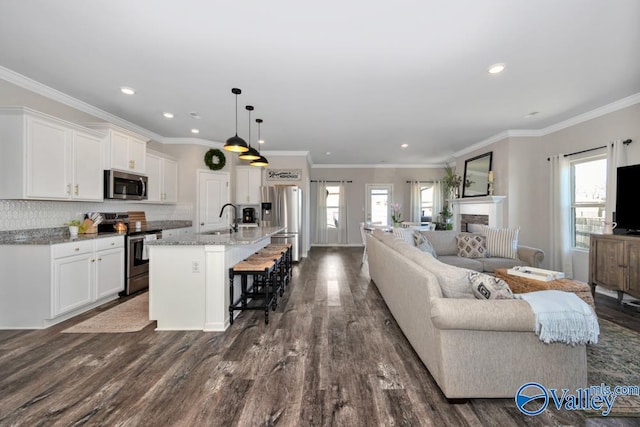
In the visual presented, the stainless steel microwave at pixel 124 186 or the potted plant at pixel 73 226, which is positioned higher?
the stainless steel microwave at pixel 124 186

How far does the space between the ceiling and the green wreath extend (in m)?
1.40

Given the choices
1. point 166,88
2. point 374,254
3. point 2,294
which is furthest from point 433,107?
point 2,294

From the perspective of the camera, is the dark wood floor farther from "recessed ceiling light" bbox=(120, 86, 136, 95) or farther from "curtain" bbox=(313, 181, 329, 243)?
"curtain" bbox=(313, 181, 329, 243)

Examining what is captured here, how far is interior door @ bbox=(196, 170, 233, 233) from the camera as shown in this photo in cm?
575

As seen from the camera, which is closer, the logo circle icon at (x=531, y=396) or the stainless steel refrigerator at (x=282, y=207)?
the logo circle icon at (x=531, y=396)

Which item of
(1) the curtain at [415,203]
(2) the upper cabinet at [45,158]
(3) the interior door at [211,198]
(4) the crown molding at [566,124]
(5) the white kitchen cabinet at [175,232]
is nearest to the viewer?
(2) the upper cabinet at [45,158]

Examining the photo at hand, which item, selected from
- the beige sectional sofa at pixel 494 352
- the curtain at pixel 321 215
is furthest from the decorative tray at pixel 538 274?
the curtain at pixel 321 215

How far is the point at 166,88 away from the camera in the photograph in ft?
11.1

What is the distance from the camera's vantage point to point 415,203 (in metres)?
8.66

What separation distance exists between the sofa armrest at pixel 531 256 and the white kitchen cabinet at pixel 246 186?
17.3 ft

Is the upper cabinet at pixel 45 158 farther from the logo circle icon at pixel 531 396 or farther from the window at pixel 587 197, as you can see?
the window at pixel 587 197

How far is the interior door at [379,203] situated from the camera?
29.3 ft

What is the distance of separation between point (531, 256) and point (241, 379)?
4.20 m

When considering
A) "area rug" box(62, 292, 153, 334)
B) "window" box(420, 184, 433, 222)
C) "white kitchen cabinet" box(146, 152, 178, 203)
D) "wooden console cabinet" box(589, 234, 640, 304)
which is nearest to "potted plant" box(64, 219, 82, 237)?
"area rug" box(62, 292, 153, 334)
